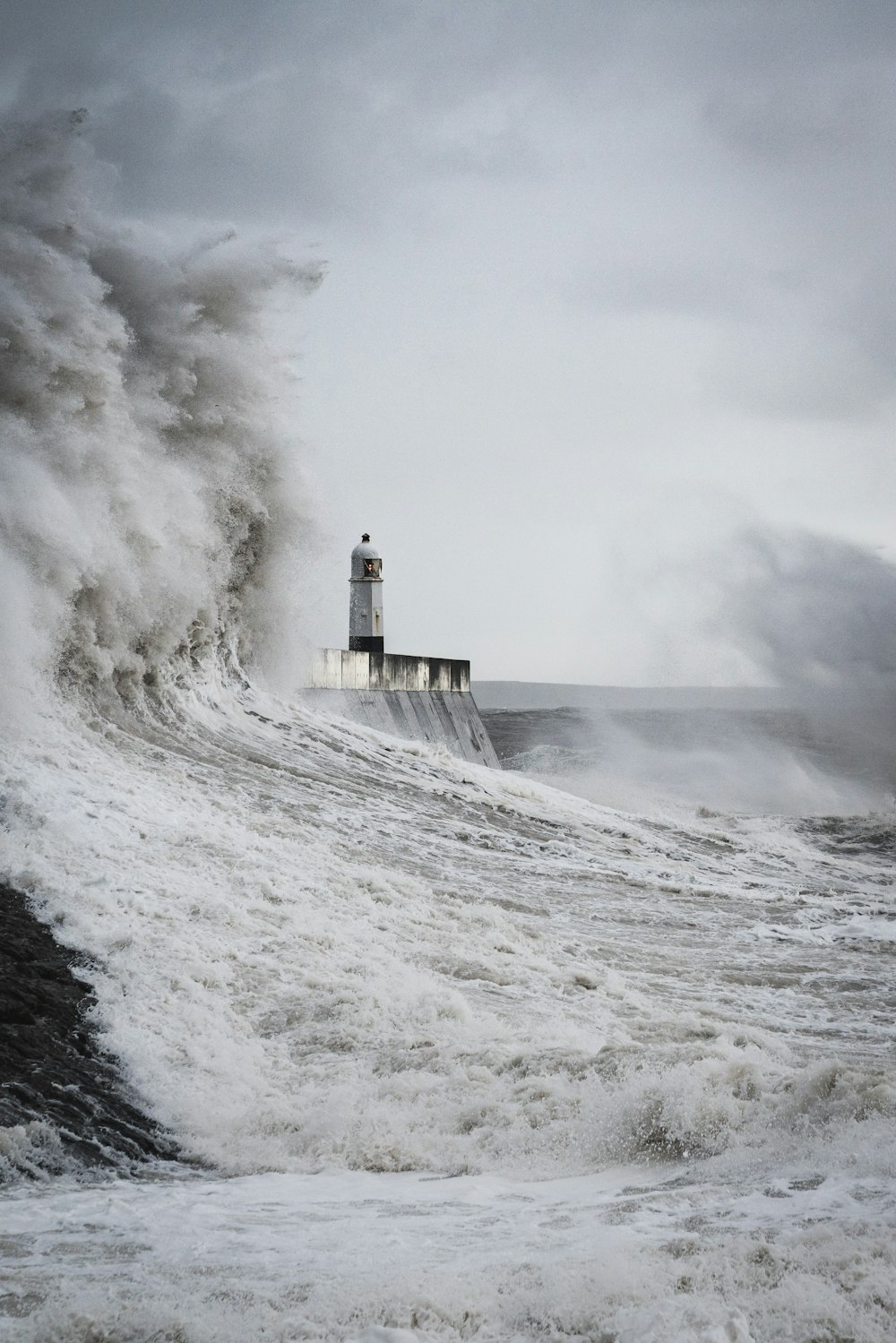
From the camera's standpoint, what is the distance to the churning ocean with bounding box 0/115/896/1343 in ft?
7.57

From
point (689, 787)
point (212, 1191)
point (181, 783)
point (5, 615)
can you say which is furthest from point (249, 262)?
point (689, 787)

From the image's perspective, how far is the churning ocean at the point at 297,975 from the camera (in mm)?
2309

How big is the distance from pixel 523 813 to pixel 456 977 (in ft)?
13.4

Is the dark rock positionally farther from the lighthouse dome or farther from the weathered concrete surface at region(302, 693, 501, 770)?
the lighthouse dome

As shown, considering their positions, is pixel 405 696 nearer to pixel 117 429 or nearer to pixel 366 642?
pixel 366 642

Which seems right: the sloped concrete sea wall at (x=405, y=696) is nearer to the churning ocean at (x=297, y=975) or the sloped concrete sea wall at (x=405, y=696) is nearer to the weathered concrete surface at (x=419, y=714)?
the weathered concrete surface at (x=419, y=714)

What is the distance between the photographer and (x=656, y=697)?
61.8m

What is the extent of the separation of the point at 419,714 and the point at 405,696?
32 cm

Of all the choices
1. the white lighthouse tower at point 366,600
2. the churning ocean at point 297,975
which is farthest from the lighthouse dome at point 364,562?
the churning ocean at point 297,975

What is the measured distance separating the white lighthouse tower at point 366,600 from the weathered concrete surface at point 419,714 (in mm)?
1180

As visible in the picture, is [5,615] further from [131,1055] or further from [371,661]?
[371,661]

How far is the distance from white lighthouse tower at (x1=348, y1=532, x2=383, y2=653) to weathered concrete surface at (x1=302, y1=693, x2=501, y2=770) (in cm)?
118

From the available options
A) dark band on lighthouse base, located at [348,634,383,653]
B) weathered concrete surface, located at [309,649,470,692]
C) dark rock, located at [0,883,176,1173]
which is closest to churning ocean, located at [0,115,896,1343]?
dark rock, located at [0,883,176,1173]

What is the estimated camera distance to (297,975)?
15.2 feet
